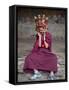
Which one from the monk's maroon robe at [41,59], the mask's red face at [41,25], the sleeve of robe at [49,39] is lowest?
the monk's maroon robe at [41,59]

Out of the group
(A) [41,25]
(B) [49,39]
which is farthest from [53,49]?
(A) [41,25]

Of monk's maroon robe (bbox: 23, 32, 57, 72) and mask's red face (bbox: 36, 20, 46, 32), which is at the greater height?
mask's red face (bbox: 36, 20, 46, 32)

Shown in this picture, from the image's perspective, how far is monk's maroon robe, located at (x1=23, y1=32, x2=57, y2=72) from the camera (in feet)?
8.69

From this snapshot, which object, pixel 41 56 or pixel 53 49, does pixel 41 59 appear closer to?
pixel 41 56

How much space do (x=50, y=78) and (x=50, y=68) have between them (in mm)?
73

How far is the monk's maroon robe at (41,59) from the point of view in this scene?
8.69 feet

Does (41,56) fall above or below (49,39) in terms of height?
below

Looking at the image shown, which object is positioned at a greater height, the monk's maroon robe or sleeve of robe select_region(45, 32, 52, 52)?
sleeve of robe select_region(45, 32, 52, 52)

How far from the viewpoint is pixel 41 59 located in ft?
8.83

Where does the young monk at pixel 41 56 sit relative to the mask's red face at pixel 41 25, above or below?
below

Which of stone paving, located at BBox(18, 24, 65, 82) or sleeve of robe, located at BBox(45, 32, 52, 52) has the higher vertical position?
sleeve of robe, located at BBox(45, 32, 52, 52)

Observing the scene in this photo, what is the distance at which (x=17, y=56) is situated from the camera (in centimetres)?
260

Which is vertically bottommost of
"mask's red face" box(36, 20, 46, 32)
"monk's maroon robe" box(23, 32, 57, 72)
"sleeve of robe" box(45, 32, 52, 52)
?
"monk's maroon robe" box(23, 32, 57, 72)

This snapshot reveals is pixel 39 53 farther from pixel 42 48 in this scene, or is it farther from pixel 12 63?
pixel 12 63
